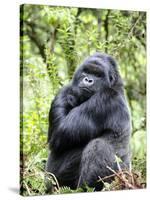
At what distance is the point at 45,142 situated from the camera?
14.0ft

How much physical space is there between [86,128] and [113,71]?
1.77 ft

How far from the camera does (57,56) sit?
4.29 meters

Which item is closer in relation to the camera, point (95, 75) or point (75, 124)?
point (75, 124)

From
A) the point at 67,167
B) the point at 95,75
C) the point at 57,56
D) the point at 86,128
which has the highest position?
the point at 57,56

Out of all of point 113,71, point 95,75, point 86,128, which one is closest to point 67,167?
point 86,128

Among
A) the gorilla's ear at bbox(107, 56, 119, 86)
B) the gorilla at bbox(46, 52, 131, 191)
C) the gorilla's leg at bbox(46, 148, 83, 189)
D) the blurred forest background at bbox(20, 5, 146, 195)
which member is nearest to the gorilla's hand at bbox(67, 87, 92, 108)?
the gorilla at bbox(46, 52, 131, 191)

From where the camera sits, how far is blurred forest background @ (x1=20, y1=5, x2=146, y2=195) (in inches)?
162

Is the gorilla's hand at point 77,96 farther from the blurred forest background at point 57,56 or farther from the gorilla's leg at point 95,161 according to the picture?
the gorilla's leg at point 95,161

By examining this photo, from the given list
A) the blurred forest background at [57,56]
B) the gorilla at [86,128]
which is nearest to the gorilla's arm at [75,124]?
the gorilla at [86,128]

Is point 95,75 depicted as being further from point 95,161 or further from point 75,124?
point 95,161

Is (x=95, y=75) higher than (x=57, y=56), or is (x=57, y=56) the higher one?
(x=57, y=56)

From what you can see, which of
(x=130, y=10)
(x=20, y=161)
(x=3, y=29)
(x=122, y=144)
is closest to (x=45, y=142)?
(x=20, y=161)

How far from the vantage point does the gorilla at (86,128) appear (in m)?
4.11

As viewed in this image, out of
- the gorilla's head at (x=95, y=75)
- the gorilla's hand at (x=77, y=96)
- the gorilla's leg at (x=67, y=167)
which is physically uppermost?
the gorilla's head at (x=95, y=75)
